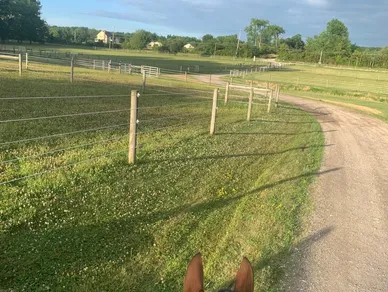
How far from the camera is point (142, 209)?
5.01 meters

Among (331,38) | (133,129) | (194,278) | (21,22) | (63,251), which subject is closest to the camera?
(194,278)

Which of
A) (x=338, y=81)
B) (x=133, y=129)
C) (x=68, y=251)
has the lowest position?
(x=68, y=251)

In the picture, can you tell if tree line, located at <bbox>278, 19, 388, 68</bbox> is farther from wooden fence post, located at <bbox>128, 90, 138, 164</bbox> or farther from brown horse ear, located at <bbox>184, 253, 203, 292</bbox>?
brown horse ear, located at <bbox>184, 253, 203, 292</bbox>

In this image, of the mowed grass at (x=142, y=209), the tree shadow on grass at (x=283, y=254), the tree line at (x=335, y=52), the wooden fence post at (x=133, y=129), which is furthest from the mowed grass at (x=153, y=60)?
the tree shadow on grass at (x=283, y=254)

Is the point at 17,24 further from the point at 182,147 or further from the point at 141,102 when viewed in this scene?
the point at 182,147

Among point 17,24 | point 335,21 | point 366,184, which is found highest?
point 335,21

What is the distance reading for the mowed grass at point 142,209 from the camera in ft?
11.9

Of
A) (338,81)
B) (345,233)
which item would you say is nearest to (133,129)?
(345,233)

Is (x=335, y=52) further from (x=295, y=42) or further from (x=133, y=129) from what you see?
(x=133, y=129)

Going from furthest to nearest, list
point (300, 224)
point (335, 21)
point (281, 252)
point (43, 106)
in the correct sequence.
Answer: point (335, 21), point (43, 106), point (300, 224), point (281, 252)

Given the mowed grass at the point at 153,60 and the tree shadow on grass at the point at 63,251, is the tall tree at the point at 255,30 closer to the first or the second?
the mowed grass at the point at 153,60

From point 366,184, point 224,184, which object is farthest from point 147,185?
point 366,184

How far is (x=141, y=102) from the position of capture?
51.1 feet

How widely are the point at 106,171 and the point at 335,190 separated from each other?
14.6ft
